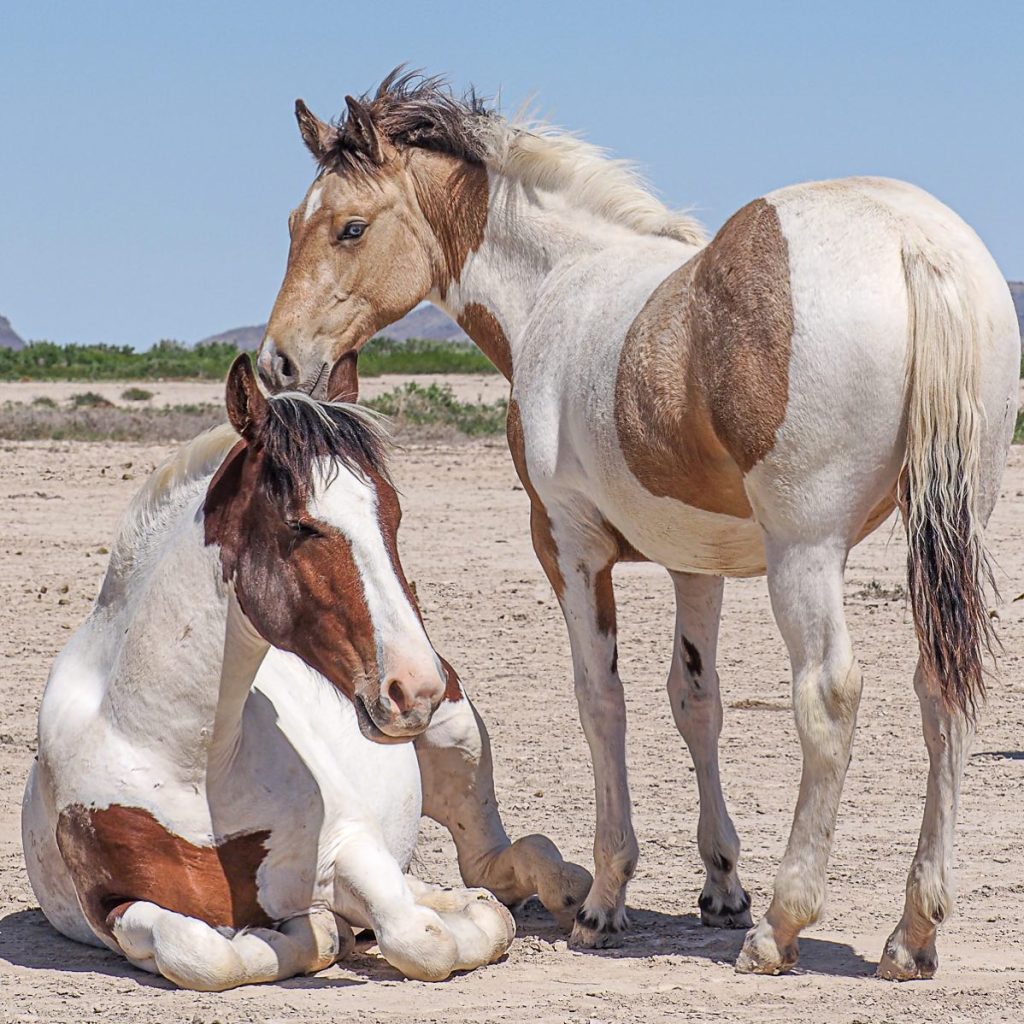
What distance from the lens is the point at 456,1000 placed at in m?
4.12

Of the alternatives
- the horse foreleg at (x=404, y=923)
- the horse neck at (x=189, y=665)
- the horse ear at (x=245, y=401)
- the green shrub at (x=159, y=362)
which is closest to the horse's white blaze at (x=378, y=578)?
the horse ear at (x=245, y=401)

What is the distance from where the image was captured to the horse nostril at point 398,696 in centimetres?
376

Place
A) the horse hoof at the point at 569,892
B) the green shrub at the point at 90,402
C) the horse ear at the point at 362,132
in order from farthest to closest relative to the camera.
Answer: the green shrub at the point at 90,402
the horse ear at the point at 362,132
the horse hoof at the point at 569,892

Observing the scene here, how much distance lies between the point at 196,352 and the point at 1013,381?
115 feet

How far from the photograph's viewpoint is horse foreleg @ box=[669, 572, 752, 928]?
207 inches

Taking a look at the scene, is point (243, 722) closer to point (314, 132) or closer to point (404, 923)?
point (404, 923)

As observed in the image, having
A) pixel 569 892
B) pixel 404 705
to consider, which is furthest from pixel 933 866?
pixel 404 705

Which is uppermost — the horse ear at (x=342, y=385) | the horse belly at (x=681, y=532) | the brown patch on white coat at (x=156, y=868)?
the horse ear at (x=342, y=385)

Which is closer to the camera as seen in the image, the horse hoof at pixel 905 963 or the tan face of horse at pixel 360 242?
the horse hoof at pixel 905 963

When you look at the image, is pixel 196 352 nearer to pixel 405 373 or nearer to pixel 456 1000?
pixel 405 373

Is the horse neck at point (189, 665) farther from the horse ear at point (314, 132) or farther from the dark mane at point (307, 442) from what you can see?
the horse ear at point (314, 132)

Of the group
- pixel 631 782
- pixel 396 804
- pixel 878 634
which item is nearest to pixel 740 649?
pixel 878 634

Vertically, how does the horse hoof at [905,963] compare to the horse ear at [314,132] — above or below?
below

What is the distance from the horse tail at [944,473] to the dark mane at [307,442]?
128 cm
